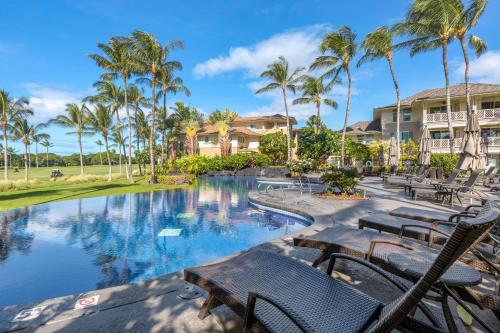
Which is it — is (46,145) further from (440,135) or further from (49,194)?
(440,135)

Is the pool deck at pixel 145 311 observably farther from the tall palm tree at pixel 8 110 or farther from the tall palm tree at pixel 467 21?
the tall palm tree at pixel 8 110

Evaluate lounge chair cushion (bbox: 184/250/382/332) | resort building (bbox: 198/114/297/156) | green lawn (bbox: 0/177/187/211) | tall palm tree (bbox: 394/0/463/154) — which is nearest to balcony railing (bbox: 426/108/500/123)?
tall palm tree (bbox: 394/0/463/154)

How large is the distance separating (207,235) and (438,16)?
897 inches

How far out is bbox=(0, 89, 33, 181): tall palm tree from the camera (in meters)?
23.3

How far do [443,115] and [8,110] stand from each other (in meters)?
41.7

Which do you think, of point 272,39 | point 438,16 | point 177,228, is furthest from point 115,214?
point 438,16

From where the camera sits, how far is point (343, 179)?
35.5 feet

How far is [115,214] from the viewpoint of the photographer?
996cm

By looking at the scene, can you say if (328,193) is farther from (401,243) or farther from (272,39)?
(272,39)

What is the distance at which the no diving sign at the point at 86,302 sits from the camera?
2809mm

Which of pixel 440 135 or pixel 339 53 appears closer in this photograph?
pixel 339 53

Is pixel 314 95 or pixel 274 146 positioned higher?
pixel 314 95

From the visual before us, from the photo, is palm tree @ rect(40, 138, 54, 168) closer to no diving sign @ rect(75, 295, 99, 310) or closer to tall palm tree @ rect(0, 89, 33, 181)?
tall palm tree @ rect(0, 89, 33, 181)

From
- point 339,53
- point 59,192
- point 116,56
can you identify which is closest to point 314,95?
point 339,53
